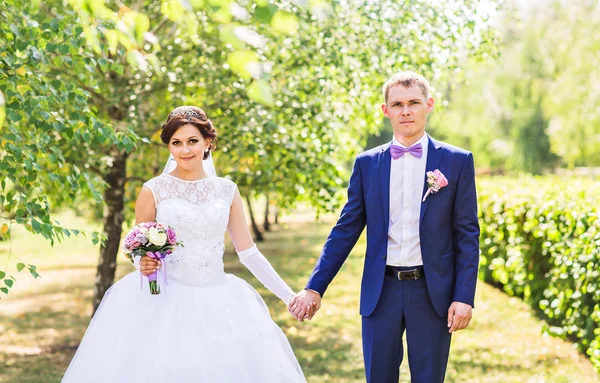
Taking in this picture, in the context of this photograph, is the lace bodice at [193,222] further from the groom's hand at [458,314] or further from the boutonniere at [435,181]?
the groom's hand at [458,314]

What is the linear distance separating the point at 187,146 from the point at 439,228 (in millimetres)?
1604

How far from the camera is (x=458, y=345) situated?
8875mm

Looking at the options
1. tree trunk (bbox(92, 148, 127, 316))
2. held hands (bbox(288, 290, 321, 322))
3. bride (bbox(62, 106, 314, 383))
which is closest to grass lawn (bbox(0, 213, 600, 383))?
tree trunk (bbox(92, 148, 127, 316))

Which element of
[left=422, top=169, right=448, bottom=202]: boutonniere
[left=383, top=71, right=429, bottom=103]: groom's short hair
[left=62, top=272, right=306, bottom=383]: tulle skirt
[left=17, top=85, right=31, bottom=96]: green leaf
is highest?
[left=17, top=85, right=31, bottom=96]: green leaf

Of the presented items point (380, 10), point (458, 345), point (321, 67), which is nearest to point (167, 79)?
point (321, 67)

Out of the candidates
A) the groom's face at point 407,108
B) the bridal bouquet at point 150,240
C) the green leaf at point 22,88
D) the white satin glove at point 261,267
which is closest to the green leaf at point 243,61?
the groom's face at point 407,108

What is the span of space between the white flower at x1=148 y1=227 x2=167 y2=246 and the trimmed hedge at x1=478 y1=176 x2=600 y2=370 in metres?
4.10

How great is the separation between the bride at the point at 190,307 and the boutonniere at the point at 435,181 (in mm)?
1053

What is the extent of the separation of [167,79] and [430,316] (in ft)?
18.9

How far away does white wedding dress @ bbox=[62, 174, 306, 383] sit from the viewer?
164 inches

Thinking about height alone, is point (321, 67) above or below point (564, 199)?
above

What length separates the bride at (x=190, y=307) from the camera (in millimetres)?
4184

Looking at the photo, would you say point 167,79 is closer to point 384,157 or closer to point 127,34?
point 384,157

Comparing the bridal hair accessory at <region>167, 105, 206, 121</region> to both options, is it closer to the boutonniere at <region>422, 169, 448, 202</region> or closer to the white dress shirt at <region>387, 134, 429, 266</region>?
the white dress shirt at <region>387, 134, 429, 266</region>
